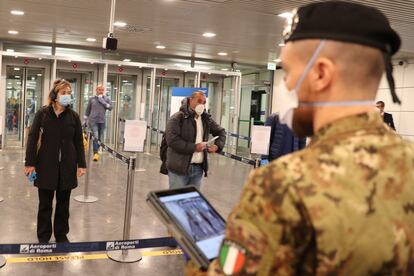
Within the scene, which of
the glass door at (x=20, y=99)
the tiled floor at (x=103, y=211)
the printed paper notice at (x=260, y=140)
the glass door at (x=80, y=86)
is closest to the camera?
the tiled floor at (x=103, y=211)

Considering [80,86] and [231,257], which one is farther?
[80,86]

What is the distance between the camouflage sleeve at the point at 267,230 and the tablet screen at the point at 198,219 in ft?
1.01

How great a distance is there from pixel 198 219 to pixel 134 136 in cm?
371

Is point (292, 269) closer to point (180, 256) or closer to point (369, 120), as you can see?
point (369, 120)

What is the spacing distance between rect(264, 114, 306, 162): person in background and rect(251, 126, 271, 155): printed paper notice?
338 mm

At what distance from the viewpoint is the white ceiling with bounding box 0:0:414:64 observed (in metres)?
7.05

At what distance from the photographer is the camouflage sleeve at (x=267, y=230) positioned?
910 mm

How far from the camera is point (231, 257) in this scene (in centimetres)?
95

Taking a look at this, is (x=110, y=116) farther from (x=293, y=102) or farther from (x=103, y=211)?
(x=293, y=102)

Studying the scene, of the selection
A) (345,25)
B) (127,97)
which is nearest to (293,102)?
(345,25)

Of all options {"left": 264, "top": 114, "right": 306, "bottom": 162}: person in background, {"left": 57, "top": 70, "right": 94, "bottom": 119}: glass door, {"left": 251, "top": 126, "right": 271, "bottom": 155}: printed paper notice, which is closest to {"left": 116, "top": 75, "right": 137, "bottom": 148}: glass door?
{"left": 57, "top": 70, "right": 94, "bottom": 119}: glass door

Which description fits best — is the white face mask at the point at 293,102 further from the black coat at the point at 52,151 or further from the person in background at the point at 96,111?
the person in background at the point at 96,111

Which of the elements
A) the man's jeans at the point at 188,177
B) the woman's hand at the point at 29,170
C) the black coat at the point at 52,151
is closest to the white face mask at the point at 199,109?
the man's jeans at the point at 188,177

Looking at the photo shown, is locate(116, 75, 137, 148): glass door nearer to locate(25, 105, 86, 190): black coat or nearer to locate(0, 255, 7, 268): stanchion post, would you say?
locate(25, 105, 86, 190): black coat
